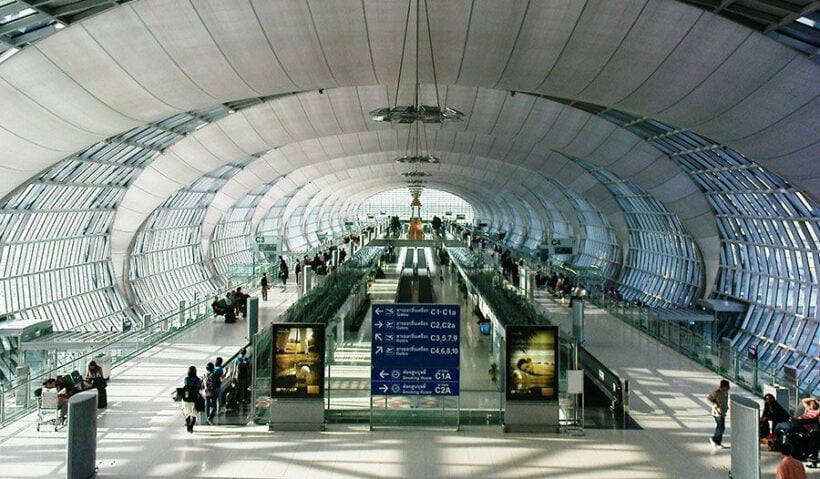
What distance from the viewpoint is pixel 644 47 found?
20.5m

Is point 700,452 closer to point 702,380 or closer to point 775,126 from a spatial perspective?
point 702,380

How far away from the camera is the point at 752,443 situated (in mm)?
9352

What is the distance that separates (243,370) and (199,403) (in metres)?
1.99

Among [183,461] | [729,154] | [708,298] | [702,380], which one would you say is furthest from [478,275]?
[183,461]

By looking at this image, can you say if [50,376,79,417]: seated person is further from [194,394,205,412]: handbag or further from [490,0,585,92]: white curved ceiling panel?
[490,0,585,92]: white curved ceiling panel

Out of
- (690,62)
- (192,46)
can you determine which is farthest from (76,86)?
(690,62)

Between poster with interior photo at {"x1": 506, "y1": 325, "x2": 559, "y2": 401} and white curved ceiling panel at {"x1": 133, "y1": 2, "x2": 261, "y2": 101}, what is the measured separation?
12534 millimetres

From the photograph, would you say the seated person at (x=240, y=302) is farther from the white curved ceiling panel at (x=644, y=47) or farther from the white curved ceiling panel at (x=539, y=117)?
the white curved ceiling panel at (x=539, y=117)

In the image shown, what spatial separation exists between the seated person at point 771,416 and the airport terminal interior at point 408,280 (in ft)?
2.21

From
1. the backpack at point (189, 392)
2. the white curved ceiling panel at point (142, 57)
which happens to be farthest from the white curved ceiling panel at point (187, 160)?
the backpack at point (189, 392)

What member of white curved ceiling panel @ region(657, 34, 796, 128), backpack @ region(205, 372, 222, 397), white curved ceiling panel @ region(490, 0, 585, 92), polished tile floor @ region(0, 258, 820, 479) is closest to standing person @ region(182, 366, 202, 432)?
polished tile floor @ region(0, 258, 820, 479)

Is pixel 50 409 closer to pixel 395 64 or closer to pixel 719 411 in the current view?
pixel 719 411

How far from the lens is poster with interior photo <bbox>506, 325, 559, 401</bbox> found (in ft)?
41.7

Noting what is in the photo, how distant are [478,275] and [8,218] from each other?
20819 mm
